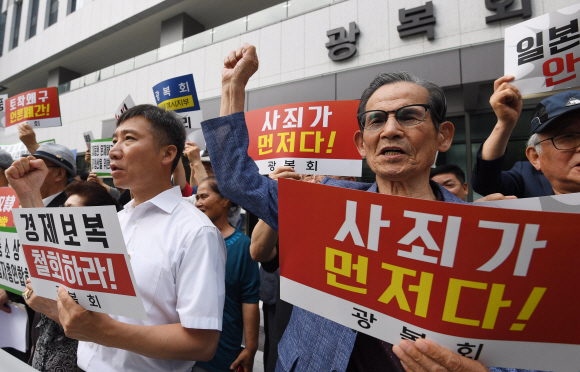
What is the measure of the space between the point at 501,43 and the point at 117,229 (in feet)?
19.7

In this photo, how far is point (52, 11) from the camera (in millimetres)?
14172

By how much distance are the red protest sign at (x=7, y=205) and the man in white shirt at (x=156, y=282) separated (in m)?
0.90

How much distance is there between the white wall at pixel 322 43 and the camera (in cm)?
528

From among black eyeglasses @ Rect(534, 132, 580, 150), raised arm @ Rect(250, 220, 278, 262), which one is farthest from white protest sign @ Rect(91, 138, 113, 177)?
black eyeglasses @ Rect(534, 132, 580, 150)

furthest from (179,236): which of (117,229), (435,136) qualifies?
(435,136)

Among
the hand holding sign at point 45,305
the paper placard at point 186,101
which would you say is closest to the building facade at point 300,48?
the paper placard at point 186,101

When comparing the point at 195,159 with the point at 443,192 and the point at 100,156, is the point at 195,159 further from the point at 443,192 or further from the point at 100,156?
the point at 443,192

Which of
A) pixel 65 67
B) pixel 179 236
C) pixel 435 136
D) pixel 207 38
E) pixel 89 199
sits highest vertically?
pixel 65 67

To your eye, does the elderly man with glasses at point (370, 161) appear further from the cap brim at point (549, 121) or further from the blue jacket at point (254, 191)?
the cap brim at point (549, 121)

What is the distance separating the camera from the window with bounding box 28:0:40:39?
15.2 meters

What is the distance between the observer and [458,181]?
2.40 meters

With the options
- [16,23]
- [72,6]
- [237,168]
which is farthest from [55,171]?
[16,23]

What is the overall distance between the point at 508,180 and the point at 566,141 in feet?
2.26

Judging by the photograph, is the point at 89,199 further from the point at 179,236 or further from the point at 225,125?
the point at 225,125
